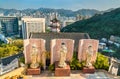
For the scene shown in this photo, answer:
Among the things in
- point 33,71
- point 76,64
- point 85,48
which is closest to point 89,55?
point 85,48

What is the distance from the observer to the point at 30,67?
759 cm

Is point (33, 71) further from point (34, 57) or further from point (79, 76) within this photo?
point (79, 76)

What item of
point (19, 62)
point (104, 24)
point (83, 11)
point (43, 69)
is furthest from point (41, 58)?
point (83, 11)

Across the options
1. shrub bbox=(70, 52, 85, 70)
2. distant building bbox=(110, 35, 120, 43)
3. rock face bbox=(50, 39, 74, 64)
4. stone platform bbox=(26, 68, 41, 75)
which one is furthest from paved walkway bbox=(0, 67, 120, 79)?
distant building bbox=(110, 35, 120, 43)

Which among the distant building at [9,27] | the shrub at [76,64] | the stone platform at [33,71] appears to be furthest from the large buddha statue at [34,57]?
the distant building at [9,27]

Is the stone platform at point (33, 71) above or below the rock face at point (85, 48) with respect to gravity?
below

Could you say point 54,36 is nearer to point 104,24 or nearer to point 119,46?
point 119,46

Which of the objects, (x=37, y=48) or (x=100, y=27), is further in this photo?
(x=100, y=27)

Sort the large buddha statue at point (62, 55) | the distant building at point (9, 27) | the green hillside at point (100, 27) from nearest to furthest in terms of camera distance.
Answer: the large buddha statue at point (62, 55), the green hillside at point (100, 27), the distant building at point (9, 27)

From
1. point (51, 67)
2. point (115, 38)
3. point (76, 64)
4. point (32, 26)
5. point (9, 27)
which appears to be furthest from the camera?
point (9, 27)

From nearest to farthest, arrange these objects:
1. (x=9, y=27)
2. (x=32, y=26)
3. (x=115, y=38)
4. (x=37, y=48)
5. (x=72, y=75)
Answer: (x=72, y=75)
(x=37, y=48)
(x=115, y=38)
(x=32, y=26)
(x=9, y=27)

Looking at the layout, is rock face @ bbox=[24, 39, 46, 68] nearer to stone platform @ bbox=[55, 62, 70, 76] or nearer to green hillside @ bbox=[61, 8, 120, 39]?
stone platform @ bbox=[55, 62, 70, 76]

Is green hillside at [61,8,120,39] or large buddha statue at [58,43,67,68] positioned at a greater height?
green hillside at [61,8,120,39]

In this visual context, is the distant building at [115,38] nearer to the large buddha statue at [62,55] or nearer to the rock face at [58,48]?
the rock face at [58,48]
